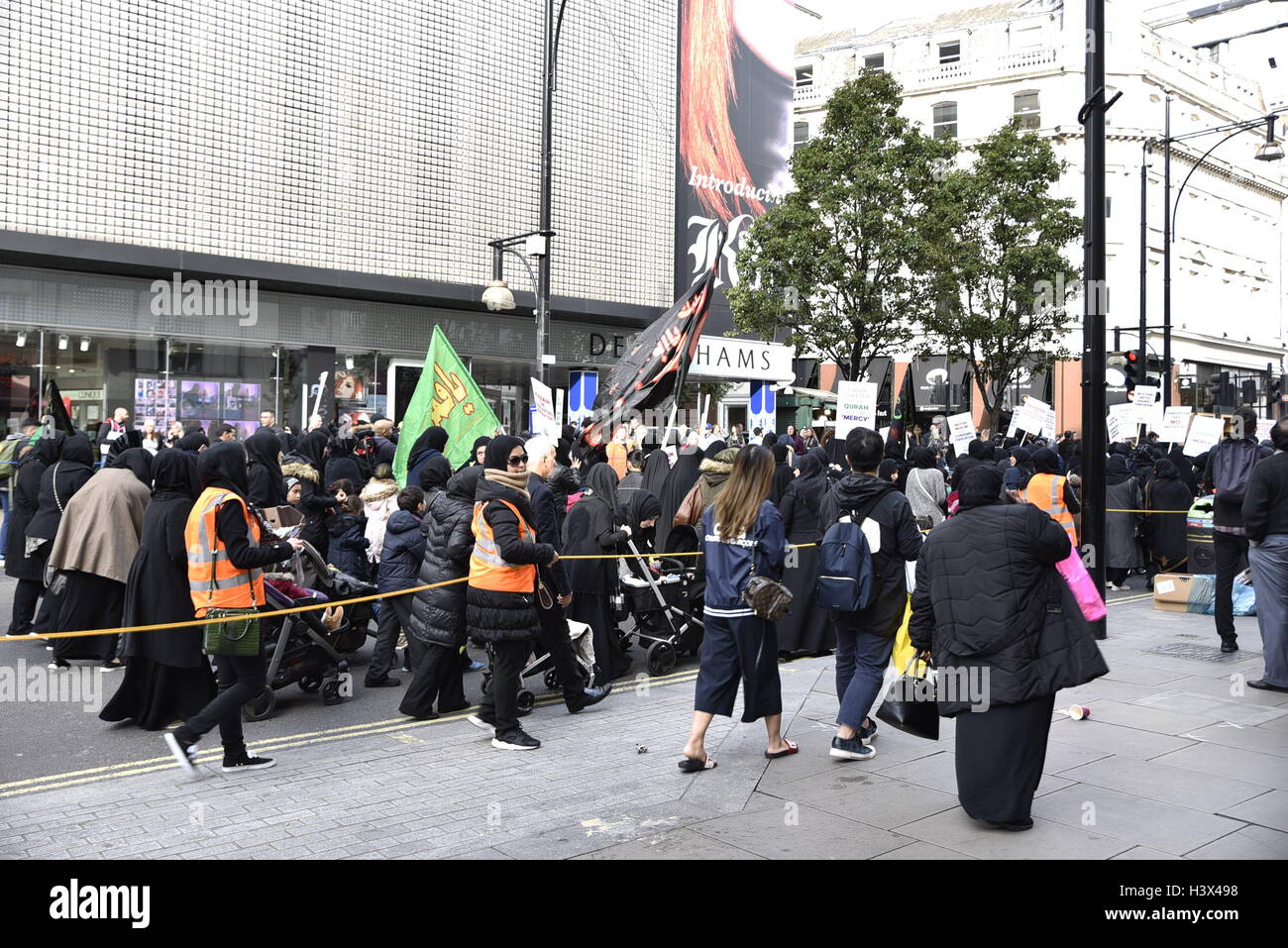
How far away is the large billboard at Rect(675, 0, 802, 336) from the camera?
27.3m

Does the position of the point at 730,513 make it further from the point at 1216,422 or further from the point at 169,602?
the point at 1216,422

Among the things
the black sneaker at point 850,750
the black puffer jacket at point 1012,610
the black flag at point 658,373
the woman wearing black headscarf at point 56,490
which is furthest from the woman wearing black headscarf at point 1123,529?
the woman wearing black headscarf at point 56,490

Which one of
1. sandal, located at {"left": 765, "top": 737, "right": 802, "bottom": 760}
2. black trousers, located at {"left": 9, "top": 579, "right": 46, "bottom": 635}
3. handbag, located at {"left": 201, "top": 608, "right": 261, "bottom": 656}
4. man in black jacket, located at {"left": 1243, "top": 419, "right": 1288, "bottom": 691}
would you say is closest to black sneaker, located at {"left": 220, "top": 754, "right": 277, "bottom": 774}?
handbag, located at {"left": 201, "top": 608, "right": 261, "bottom": 656}

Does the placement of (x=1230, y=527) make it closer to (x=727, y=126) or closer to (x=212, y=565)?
(x=212, y=565)

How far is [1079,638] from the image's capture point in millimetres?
5156

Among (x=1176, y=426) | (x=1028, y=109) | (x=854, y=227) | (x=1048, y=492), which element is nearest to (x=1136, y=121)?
(x=1028, y=109)

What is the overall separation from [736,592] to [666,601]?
286cm

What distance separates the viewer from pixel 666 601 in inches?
361

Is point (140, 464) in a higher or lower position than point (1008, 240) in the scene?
lower

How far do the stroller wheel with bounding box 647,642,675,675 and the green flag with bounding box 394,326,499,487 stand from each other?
3.03 metres

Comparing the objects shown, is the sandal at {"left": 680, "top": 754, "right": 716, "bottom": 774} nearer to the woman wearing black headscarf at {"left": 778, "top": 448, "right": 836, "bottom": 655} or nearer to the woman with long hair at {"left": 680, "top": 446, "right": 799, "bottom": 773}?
the woman with long hair at {"left": 680, "top": 446, "right": 799, "bottom": 773}

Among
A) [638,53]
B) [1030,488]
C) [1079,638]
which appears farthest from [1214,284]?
[1079,638]

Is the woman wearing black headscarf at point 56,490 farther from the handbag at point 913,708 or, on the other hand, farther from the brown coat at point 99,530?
the handbag at point 913,708

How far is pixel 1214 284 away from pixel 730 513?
169 feet
